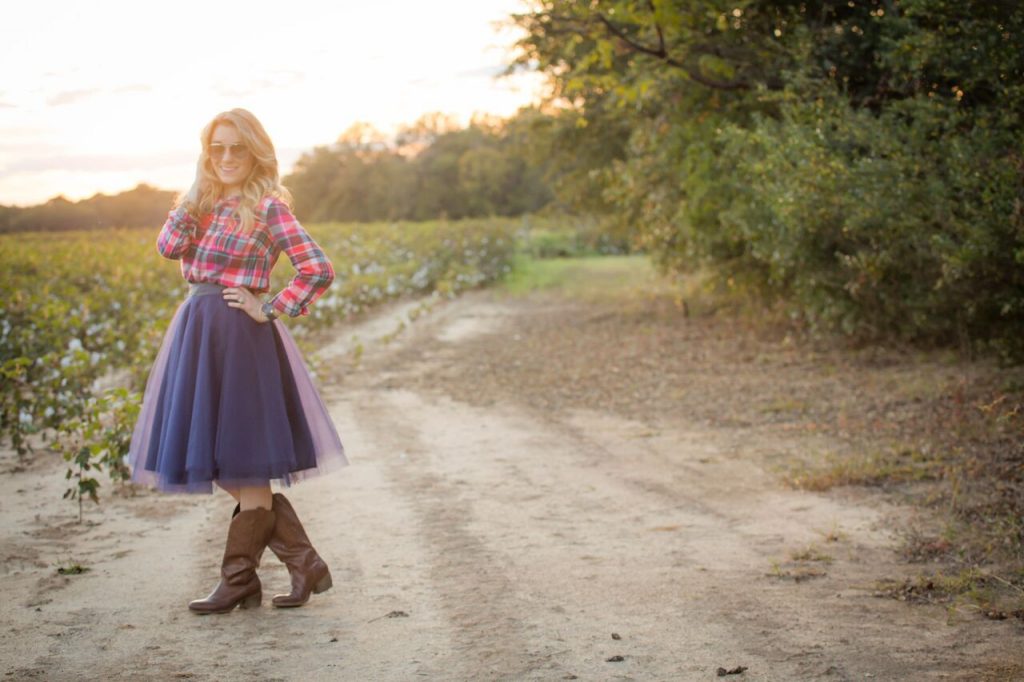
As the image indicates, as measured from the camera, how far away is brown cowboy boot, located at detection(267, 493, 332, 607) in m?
4.59

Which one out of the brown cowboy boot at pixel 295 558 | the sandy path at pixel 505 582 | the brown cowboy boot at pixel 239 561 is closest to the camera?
the sandy path at pixel 505 582

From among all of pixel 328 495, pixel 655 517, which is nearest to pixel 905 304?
pixel 655 517

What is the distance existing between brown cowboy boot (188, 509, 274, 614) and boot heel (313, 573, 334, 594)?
27 centimetres

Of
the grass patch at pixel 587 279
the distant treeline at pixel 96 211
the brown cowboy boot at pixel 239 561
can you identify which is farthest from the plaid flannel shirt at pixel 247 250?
the grass patch at pixel 587 279

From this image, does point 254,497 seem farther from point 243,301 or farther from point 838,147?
point 838,147

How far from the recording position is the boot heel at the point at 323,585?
4621 mm

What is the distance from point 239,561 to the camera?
14.8ft

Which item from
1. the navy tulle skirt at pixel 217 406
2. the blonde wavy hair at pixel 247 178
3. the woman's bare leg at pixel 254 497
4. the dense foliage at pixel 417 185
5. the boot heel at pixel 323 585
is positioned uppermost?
the dense foliage at pixel 417 185

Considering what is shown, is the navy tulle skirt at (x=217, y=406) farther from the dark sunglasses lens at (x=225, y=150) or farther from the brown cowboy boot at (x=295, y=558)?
the dark sunglasses lens at (x=225, y=150)

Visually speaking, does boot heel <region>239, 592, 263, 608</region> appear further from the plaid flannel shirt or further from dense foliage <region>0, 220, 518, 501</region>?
dense foliage <region>0, 220, 518, 501</region>

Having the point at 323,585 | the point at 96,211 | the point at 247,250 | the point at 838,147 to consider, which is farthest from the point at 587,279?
the point at 247,250

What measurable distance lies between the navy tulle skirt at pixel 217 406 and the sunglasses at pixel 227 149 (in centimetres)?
52

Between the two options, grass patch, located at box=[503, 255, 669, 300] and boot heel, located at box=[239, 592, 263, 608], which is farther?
grass patch, located at box=[503, 255, 669, 300]

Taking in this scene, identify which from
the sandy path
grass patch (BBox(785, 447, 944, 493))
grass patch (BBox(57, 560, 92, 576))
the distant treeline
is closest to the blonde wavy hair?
the sandy path
